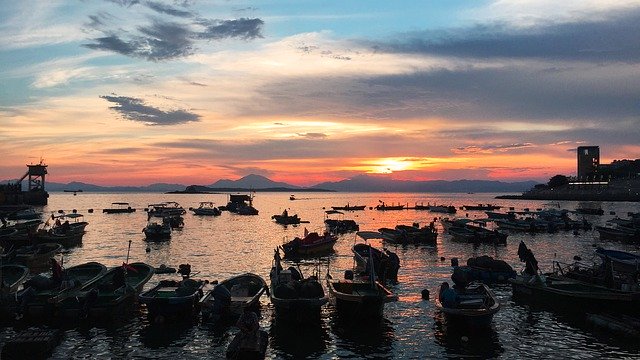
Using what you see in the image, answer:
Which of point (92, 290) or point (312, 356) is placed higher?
point (92, 290)

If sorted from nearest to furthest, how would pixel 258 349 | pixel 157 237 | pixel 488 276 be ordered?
pixel 258 349, pixel 488 276, pixel 157 237

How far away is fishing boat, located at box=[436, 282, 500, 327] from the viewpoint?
2419 cm

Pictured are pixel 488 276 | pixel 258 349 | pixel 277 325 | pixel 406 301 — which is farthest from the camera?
pixel 488 276

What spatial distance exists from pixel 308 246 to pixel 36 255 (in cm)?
2644

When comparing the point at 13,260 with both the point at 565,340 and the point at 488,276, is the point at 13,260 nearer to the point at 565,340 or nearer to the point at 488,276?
the point at 488,276

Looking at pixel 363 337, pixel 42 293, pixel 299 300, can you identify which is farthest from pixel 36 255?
pixel 363 337

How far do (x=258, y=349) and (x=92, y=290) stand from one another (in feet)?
42.5

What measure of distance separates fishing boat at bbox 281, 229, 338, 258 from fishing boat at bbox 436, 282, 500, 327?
28228 millimetres

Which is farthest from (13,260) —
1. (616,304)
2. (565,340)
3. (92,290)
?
(616,304)

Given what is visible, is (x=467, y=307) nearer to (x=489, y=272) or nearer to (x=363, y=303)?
(x=363, y=303)

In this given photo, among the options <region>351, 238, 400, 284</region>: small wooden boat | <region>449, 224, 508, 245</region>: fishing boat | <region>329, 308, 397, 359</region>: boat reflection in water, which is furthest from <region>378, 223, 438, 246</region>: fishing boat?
<region>329, 308, 397, 359</region>: boat reflection in water

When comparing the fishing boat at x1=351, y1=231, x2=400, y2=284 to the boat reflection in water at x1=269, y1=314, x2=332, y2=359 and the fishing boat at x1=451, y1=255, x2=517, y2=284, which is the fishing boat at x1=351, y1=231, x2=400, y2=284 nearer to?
the fishing boat at x1=451, y1=255, x2=517, y2=284

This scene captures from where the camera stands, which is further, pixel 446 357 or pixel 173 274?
pixel 173 274

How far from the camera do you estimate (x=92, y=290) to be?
2706cm
